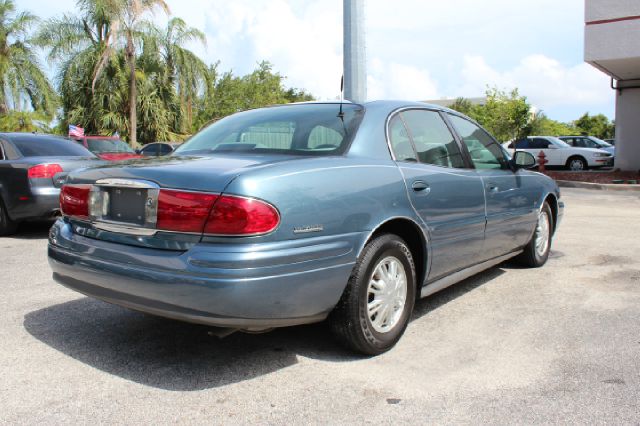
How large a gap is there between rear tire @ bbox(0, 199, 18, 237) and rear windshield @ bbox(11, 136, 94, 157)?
2.59 ft

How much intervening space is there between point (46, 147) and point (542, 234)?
641 cm

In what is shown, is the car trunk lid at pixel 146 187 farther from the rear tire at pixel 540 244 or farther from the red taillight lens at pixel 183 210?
the rear tire at pixel 540 244

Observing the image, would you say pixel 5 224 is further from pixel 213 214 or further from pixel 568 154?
pixel 568 154

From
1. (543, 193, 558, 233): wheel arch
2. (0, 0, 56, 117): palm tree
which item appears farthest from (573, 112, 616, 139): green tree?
(543, 193, 558, 233): wheel arch

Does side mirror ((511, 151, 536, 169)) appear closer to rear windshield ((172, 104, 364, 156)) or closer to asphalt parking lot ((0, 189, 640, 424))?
asphalt parking lot ((0, 189, 640, 424))

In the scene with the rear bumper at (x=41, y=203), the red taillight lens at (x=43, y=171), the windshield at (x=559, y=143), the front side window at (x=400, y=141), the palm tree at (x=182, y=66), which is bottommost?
the rear bumper at (x=41, y=203)

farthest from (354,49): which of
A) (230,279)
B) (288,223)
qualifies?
(230,279)

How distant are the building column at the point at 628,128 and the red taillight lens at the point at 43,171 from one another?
1781 centimetres

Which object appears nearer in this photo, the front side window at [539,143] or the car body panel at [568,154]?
the car body panel at [568,154]

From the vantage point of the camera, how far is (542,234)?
580 centimetres

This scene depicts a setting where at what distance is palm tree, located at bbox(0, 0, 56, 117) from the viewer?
26219 mm

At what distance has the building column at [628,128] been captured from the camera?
19.1m

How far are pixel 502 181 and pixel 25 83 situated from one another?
26840 millimetres

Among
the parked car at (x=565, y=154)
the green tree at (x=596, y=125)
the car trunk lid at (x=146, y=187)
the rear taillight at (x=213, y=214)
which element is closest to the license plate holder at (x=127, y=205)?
the car trunk lid at (x=146, y=187)
